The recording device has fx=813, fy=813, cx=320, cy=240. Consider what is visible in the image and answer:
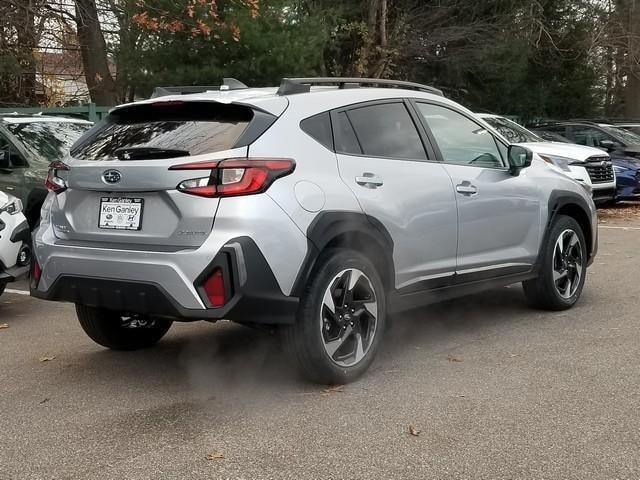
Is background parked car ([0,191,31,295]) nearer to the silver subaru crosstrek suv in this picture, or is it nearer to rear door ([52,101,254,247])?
the silver subaru crosstrek suv

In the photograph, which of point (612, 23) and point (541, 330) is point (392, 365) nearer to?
point (541, 330)

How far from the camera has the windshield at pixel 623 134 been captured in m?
16.4

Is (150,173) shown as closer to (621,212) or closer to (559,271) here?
(559,271)

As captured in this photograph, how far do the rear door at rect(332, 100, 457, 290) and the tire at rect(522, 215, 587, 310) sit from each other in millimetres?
1266

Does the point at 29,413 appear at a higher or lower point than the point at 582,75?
lower

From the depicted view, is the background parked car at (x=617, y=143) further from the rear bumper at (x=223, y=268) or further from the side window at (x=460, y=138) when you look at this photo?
the rear bumper at (x=223, y=268)

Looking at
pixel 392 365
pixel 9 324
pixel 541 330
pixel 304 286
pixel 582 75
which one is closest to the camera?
pixel 304 286

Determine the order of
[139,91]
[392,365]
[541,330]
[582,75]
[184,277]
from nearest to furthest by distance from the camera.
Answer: [184,277]
[392,365]
[541,330]
[139,91]
[582,75]

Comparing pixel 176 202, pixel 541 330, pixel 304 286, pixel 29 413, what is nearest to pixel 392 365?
pixel 304 286

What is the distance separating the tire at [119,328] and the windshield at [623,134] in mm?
13134

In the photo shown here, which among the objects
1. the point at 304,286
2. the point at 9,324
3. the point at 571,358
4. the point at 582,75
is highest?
the point at 582,75

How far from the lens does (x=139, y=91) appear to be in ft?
54.7

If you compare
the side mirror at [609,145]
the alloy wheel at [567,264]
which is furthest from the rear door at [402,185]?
the side mirror at [609,145]

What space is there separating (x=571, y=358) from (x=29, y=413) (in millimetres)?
3176
